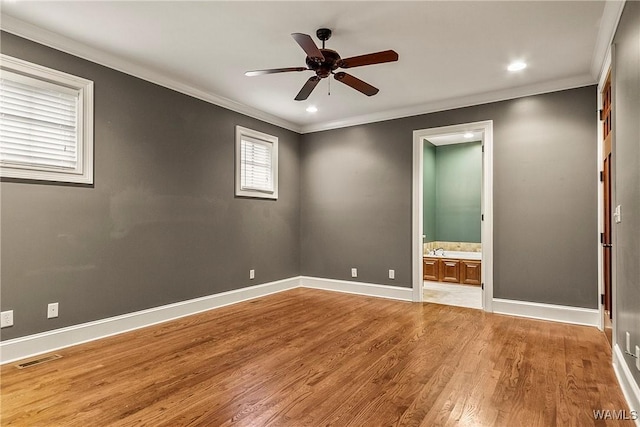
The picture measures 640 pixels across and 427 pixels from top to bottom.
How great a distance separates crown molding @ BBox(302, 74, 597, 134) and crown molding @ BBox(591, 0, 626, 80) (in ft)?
0.79

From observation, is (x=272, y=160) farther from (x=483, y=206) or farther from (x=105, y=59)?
(x=483, y=206)

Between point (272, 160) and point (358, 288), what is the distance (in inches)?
97.0

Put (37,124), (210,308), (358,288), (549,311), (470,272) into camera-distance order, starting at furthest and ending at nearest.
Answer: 1. (470,272)
2. (358,288)
3. (210,308)
4. (549,311)
5. (37,124)

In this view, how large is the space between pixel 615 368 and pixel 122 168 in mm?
4716

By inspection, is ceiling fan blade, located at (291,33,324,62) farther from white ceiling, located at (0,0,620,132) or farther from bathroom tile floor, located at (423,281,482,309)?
bathroom tile floor, located at (423,281,482,309)

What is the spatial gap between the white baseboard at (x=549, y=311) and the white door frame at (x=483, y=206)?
0.16 meters

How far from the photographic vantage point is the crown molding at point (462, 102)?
405 cm

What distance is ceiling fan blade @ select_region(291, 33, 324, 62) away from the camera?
8.20 ft

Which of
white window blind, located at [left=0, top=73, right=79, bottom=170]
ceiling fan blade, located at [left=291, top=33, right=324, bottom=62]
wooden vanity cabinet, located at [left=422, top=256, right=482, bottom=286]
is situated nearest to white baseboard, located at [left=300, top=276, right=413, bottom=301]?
wooden vanity cabinet, located at [left=422, top=256, right=482, bottom=286]

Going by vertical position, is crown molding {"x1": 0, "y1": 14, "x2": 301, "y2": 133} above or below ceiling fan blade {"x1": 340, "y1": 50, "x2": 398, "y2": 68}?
above

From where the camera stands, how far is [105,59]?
3.49 metres

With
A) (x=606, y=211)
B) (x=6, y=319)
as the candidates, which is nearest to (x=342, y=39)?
(x=606, y=211)

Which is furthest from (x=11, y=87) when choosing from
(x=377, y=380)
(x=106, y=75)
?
(x=377, y=380)

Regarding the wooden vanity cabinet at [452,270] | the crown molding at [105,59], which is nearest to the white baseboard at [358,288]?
the wooden vanity cabinet at [452,270]
